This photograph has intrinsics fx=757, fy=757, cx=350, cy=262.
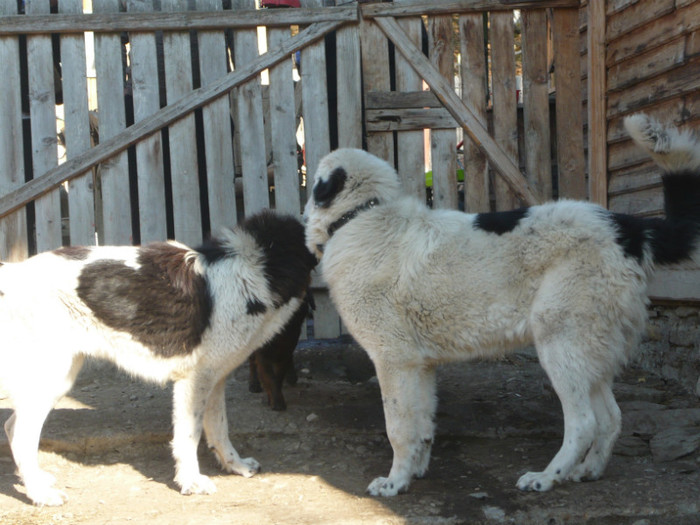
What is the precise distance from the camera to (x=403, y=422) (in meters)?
4.06

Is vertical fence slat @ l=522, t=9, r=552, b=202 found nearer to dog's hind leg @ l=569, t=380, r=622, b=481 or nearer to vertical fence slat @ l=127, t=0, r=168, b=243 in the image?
dog's hind leg @ l=569, t=380, r=622, b=481

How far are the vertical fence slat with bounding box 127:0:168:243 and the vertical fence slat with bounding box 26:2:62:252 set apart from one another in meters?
0.68

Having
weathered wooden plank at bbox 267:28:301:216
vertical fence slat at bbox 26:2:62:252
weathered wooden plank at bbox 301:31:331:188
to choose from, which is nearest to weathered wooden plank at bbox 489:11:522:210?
weathered wooden plank at bbox 301:31:331:188

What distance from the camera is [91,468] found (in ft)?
15.5

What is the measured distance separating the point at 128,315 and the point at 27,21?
3313 mm

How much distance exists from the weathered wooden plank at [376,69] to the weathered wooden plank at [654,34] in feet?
6.14

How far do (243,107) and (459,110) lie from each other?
6.02ft

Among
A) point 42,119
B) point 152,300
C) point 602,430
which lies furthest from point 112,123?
point 602,430

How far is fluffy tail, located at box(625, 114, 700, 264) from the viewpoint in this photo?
379 cm

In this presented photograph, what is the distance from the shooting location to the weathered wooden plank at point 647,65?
543 centimetres

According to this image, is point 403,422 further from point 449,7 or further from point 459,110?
point 449,7

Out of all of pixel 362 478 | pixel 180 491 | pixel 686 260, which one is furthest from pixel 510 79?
pixel 180 491

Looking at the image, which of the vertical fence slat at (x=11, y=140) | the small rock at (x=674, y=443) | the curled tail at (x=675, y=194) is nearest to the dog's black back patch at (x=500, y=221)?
the curled tail at (x=675, y=194)

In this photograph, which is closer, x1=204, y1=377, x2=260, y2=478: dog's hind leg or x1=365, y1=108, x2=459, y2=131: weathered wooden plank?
x1=204, y1=377, x2=260, y2=478: dog's hind leg
